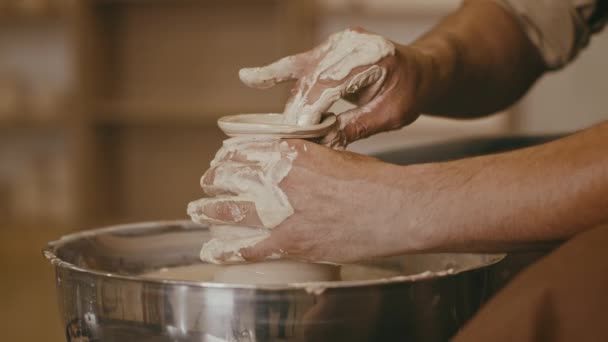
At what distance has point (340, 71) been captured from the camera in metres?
0.81

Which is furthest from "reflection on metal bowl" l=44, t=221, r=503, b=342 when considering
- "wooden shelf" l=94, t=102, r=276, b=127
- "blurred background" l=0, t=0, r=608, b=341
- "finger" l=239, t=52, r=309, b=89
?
"wooden shelf" l=94, t=102, r=276, b=127

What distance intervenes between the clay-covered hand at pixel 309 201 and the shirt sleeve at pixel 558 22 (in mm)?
607

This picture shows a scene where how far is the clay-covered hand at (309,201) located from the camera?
68cm

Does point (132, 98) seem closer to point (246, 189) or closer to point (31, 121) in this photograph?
point (31, 121)

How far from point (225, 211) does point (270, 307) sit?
0.36 feet

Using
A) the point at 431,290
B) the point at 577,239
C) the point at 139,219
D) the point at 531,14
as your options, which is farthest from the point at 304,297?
the point at 139,219

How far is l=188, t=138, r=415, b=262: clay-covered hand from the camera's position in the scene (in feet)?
2.24

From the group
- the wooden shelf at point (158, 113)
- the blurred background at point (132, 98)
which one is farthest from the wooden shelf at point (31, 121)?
the wooden shelf at point (158, 113)

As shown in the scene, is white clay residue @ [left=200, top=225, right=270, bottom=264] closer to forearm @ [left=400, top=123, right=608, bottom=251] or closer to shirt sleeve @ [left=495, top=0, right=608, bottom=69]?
forearm @ [left=400, top=123, right=608, bottom=251]

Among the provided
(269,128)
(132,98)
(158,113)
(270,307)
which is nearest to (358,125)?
(269,128)

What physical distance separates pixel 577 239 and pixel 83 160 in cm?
261

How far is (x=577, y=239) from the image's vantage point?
0.58 m

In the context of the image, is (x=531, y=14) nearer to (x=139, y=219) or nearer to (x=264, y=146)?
(x=264, y=146)

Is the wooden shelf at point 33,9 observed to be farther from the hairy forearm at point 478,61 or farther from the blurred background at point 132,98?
the hairy forearm at point 478,61
